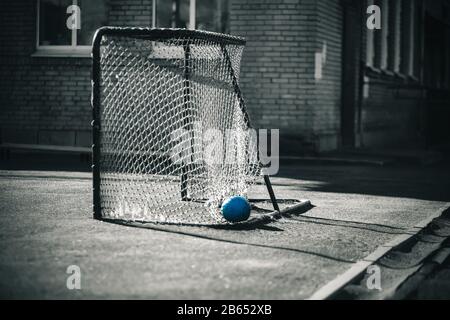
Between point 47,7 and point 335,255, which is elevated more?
point 47,7

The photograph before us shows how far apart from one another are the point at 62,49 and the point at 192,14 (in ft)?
10.00

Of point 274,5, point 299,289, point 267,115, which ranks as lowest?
point 299,289

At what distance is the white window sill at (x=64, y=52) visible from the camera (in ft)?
58.2

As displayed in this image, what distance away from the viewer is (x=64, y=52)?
17906 millimetres

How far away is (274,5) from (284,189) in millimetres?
6261

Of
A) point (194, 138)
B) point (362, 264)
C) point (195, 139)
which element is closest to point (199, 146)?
point (195, 139)

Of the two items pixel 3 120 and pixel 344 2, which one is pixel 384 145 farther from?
pixel 3 120

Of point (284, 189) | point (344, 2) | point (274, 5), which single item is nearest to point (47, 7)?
point (274, 5)

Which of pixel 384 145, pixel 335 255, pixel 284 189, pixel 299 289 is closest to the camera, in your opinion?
pixel 299 289

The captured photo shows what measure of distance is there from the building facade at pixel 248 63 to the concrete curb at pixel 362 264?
807 centimetres

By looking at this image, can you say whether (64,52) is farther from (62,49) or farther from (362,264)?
(362,264)

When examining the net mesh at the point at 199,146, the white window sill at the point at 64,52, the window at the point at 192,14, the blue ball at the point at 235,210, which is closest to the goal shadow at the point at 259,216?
the blue ball at the point at 235,210

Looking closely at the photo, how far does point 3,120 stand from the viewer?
18.1 meters

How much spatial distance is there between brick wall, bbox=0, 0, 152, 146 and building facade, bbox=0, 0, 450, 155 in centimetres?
2
